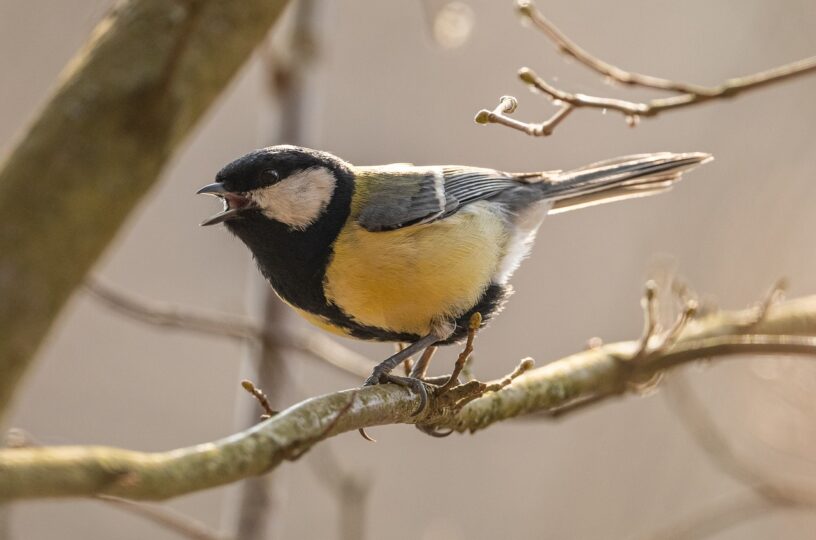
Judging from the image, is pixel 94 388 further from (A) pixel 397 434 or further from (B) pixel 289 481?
(A) pixel 397 434

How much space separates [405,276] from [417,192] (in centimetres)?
35

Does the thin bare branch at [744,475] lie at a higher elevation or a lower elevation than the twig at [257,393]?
lower

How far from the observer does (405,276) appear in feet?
6.50

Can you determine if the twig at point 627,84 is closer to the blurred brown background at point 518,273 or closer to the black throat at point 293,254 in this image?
the black throat at point 293,254

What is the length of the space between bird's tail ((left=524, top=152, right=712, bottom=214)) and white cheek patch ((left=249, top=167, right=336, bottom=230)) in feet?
2.60

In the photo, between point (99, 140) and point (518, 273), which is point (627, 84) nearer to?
point (99, 140)

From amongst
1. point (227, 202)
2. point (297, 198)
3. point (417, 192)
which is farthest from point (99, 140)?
point (417, 192)

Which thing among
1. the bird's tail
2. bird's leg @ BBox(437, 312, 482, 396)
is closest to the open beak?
bird's leg @ BBox(437, 312, 482, 396)

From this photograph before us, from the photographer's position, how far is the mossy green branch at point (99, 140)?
4.68 ft

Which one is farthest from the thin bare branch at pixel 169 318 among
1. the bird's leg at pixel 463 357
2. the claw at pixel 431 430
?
the bird's leg at pixel 463 357

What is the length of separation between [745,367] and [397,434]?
5.65ft

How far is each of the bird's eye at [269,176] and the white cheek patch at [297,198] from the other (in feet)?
0.03

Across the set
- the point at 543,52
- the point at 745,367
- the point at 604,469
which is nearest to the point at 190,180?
the point at 543,52

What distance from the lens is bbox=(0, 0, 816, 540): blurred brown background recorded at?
4336 mm
